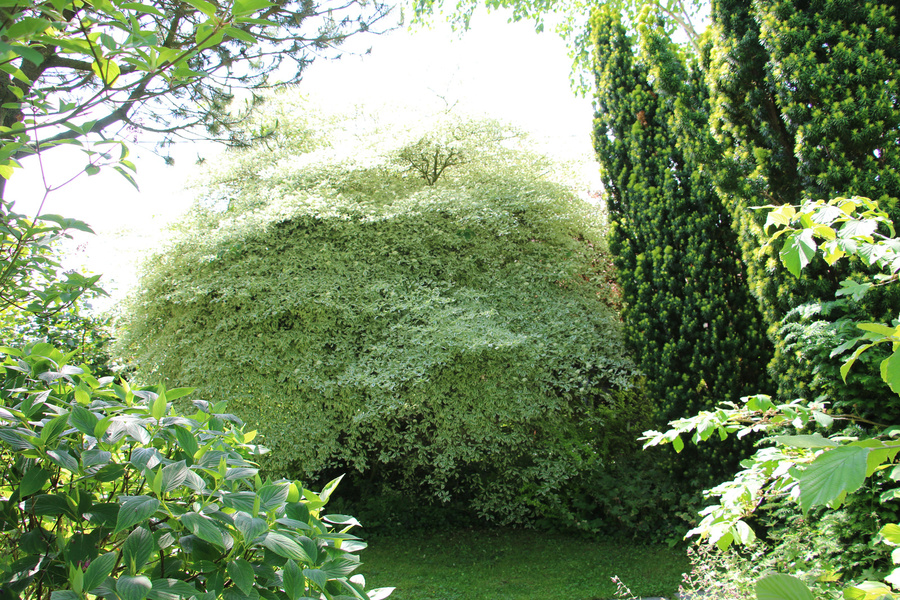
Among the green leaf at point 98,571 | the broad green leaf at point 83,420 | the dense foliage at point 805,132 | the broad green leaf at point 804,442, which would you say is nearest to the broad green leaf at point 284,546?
the green leaf at point 98,571

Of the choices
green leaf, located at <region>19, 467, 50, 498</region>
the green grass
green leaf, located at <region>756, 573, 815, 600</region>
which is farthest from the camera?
the green grass

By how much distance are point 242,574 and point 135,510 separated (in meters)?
0.21

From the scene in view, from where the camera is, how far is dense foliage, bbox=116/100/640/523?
5.08 m

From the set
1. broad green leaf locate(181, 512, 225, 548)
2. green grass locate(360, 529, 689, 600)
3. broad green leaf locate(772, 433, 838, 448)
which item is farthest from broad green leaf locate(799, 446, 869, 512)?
green grass locate(360, 529, 689, 600)

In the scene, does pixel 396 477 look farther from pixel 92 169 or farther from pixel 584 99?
pixel 584 99

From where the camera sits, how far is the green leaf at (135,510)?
885 millimetres

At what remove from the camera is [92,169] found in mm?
1252

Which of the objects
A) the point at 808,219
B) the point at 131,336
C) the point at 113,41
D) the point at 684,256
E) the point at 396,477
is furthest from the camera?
the point at 396,477

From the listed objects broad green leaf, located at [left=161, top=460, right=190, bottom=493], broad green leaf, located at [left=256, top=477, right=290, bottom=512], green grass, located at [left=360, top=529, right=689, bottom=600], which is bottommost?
green grass, located at [left=360, top=529, right=689, bottom=600]

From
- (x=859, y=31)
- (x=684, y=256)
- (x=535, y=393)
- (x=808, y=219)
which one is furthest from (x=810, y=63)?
(x=535, y=393)

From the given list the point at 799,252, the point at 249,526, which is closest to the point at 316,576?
the point at 249,526

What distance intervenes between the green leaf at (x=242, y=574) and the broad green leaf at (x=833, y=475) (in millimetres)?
875

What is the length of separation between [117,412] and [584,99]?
10.2 meters

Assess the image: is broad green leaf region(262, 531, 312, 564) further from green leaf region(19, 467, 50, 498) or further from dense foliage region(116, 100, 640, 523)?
dense foliage region(116, 100, 640, 523)
